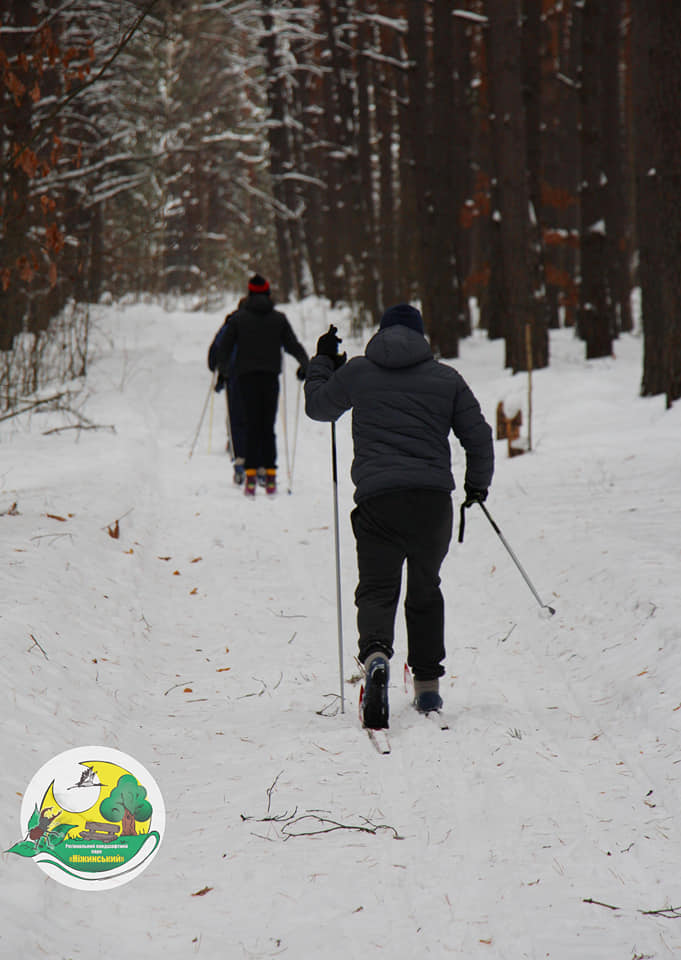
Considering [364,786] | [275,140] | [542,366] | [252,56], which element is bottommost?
[364,786]

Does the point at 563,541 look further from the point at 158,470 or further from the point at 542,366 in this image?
the point at 542,366

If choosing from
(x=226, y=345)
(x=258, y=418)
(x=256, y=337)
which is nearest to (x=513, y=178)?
(x=256, y=337)

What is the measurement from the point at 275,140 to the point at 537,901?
3024 centimetres

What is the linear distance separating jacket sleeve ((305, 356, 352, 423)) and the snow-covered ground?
5.29 feet

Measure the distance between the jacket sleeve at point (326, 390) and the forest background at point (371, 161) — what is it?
244 cm

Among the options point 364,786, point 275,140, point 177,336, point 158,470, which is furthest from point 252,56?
point 364,786

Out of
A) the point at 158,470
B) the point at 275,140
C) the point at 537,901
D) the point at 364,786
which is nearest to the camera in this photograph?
the point at 537,901

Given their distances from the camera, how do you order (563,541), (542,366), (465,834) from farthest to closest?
(542,366) → (563,541) → (465,834)

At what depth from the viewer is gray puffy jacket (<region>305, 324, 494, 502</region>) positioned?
14.8 feet

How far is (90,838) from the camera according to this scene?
3.34 m

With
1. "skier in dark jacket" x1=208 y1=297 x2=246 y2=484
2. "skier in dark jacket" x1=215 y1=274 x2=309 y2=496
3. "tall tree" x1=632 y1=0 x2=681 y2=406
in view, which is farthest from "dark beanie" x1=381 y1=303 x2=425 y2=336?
"tall tree" x1=632 y1=0 x2=681 y2=406

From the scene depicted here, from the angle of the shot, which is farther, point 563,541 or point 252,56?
point 252,56

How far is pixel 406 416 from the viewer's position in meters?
4.51

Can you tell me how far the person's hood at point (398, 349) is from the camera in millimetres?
4496
